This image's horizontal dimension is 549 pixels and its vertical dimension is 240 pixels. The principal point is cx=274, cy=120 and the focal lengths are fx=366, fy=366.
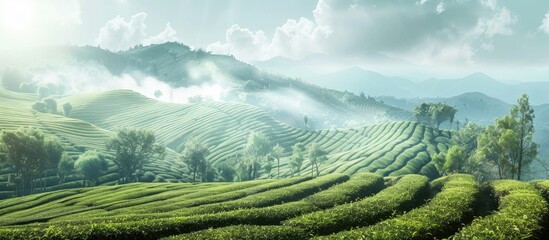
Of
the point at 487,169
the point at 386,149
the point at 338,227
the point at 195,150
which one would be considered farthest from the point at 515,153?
the point at 195,150

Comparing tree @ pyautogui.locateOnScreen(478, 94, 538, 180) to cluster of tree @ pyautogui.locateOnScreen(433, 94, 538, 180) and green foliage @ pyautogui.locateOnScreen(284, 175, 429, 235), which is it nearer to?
cluster of tree @ pyautogui.locateOnScreen(433, 94, 538, 180)

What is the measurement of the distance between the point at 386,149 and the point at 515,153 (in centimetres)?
10710

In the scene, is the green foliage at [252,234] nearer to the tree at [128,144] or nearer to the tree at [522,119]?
the tree at [522,119]

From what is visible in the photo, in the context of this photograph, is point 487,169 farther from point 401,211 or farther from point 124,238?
point 124,238

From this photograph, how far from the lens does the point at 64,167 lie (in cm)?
15950

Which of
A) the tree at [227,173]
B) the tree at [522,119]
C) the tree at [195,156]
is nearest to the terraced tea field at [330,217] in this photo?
the tree at [522,119]

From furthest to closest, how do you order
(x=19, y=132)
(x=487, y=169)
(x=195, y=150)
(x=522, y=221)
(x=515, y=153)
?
1. (x=195, y=150)
2. (x=487, y=169)
3. (x=19, y=132)
4. (x=515, y=153)
5. (x=522, y=221)

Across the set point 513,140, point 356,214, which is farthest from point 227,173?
point 356,214

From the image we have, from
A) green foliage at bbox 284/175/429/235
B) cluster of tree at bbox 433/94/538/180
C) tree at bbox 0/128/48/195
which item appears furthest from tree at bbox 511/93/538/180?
tree at bbox 0/128/48/195

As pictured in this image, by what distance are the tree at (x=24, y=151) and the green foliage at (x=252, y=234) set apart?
114465mm

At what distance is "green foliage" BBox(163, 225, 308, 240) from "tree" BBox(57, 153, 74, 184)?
145500 millimetres

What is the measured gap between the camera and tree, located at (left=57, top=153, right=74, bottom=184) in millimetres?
153788

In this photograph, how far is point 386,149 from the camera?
194500 mm

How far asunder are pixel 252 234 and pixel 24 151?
396ft
